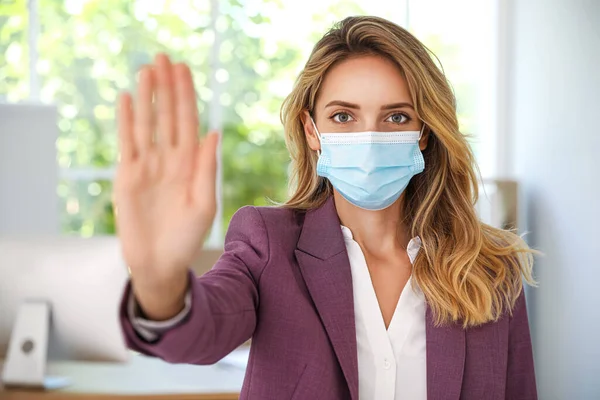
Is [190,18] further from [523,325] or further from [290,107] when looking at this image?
[523,325]

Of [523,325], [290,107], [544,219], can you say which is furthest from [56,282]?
[544,219]

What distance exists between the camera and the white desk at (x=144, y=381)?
236cm

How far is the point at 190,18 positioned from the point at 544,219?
2967 mm

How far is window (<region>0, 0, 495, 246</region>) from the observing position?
5.38 metres

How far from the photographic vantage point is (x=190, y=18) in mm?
5645

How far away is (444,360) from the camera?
1632 millimetres

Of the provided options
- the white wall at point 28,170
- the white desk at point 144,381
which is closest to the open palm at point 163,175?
the white desk at point 144,381

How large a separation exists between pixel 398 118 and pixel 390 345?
20.4 inches

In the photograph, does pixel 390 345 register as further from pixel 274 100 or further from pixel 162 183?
pixel 274 100

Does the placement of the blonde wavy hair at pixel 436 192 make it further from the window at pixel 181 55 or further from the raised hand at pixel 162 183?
the window at pixel 181 55

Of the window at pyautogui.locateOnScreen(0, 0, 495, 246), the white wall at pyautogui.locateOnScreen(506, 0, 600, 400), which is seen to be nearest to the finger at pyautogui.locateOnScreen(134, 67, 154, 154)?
the white wall at pyautogui.locateOnScreen(506, 0, 600, 400)

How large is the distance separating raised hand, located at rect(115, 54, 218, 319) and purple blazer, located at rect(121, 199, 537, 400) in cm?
30

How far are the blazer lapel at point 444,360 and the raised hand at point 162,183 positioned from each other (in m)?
0.73

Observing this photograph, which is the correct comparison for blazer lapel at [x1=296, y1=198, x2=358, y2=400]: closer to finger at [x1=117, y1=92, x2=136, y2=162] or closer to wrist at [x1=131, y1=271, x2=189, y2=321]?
wrist at [x1=131, y1=271, x2=189, y2=321]
